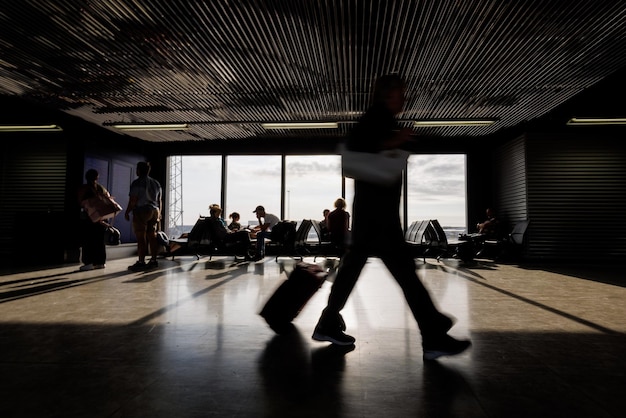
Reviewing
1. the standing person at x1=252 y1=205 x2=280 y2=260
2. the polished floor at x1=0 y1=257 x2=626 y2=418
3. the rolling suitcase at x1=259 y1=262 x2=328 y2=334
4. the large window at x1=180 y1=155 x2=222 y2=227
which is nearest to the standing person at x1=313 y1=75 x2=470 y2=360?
the polished floor at x1=0 y1=257 x2=626 y2=418

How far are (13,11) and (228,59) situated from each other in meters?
2.55

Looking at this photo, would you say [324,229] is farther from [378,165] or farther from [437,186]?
[378,165]

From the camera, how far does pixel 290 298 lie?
8.69 ft

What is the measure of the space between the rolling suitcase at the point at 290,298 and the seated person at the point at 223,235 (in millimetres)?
5550

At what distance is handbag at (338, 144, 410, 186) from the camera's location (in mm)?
2066

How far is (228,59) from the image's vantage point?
585 cm

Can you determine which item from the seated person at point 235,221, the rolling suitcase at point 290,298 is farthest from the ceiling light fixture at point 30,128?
the rolling suitcase at point 290,298

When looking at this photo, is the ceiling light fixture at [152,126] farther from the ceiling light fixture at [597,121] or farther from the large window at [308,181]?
the ceiling light fixture at [597,121]

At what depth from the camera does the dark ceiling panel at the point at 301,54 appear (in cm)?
451

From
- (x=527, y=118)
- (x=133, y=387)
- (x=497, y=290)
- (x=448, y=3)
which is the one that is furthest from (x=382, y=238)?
(x=527, y=118)

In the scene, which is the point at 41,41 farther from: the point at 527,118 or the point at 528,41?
the point at 527,118

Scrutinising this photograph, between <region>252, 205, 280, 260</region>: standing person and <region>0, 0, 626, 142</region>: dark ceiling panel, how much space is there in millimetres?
2249

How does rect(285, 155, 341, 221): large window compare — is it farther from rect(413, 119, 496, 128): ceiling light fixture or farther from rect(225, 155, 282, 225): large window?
rect(413, 119, 496, 128): ceiling light fixture

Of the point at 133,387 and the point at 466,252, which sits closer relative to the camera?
the point at 133,387
